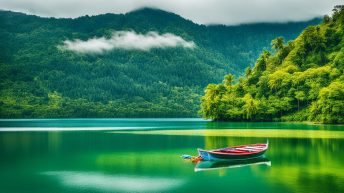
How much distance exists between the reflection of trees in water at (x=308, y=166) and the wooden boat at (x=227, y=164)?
1.02m

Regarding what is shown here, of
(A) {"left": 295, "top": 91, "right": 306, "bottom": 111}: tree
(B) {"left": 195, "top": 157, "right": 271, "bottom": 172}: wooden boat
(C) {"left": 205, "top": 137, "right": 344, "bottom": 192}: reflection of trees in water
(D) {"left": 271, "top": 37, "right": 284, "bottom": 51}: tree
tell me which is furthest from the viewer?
(D) {"left": 271, "top": 37, "right": 284, "bottom": 51}: tree

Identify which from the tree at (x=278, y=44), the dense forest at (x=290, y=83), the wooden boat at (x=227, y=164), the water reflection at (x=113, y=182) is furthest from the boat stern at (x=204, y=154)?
the tree at (x=278, y=44)

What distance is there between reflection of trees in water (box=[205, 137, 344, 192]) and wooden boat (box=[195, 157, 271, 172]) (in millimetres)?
1018

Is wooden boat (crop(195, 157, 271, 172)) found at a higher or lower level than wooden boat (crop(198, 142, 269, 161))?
lower

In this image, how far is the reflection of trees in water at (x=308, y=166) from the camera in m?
25.6

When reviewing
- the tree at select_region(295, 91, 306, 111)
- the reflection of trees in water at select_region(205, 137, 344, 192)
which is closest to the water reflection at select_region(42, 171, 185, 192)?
the reflection of trees in water at select_region(205, 137, 344, 192)

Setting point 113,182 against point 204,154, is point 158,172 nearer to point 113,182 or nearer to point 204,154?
point 113,182

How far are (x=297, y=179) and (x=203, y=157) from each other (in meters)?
12.0

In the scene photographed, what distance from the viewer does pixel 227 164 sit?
36.0 meters

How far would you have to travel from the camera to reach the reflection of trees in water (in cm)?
2561

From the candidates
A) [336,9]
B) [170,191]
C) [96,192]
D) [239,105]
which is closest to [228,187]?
[170,191]

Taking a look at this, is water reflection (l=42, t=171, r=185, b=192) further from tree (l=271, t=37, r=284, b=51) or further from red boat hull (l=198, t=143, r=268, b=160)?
tree (l=271, t=37, r=284, b=51)

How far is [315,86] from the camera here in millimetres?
125625

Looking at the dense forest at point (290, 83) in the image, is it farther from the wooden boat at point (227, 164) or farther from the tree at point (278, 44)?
the wooden boat at point (227, 164)
